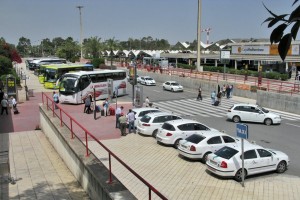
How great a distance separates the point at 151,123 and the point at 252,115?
9.67m

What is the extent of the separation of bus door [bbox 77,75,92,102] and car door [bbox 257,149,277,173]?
76.2ft

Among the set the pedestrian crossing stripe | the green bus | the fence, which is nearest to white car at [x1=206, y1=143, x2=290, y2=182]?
the pedestrian crossing stripe

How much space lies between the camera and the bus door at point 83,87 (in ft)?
117

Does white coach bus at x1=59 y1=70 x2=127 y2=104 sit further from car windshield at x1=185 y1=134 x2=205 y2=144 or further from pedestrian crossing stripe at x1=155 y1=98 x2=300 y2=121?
car windshield at x1=185 y1=134 x2=205 y2=144

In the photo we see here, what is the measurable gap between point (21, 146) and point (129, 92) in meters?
28.9

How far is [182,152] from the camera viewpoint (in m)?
17.3

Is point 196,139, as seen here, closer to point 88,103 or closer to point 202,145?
point 202,145

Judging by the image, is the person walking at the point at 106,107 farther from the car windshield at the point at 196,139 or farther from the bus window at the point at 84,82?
the car windshield at the point at 196,139

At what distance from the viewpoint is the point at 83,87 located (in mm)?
35938

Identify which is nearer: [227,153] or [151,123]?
[227,153]

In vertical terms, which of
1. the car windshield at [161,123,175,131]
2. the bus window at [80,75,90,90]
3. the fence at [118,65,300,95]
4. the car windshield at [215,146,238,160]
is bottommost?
the car windshield at [215,146,238,160]

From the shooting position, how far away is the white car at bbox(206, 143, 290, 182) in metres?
14.5

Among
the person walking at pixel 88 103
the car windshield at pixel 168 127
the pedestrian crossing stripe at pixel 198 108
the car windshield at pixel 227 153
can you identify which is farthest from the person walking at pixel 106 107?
the car windshield at pixel 227 153

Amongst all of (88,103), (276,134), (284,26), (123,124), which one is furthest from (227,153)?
(88,103)
